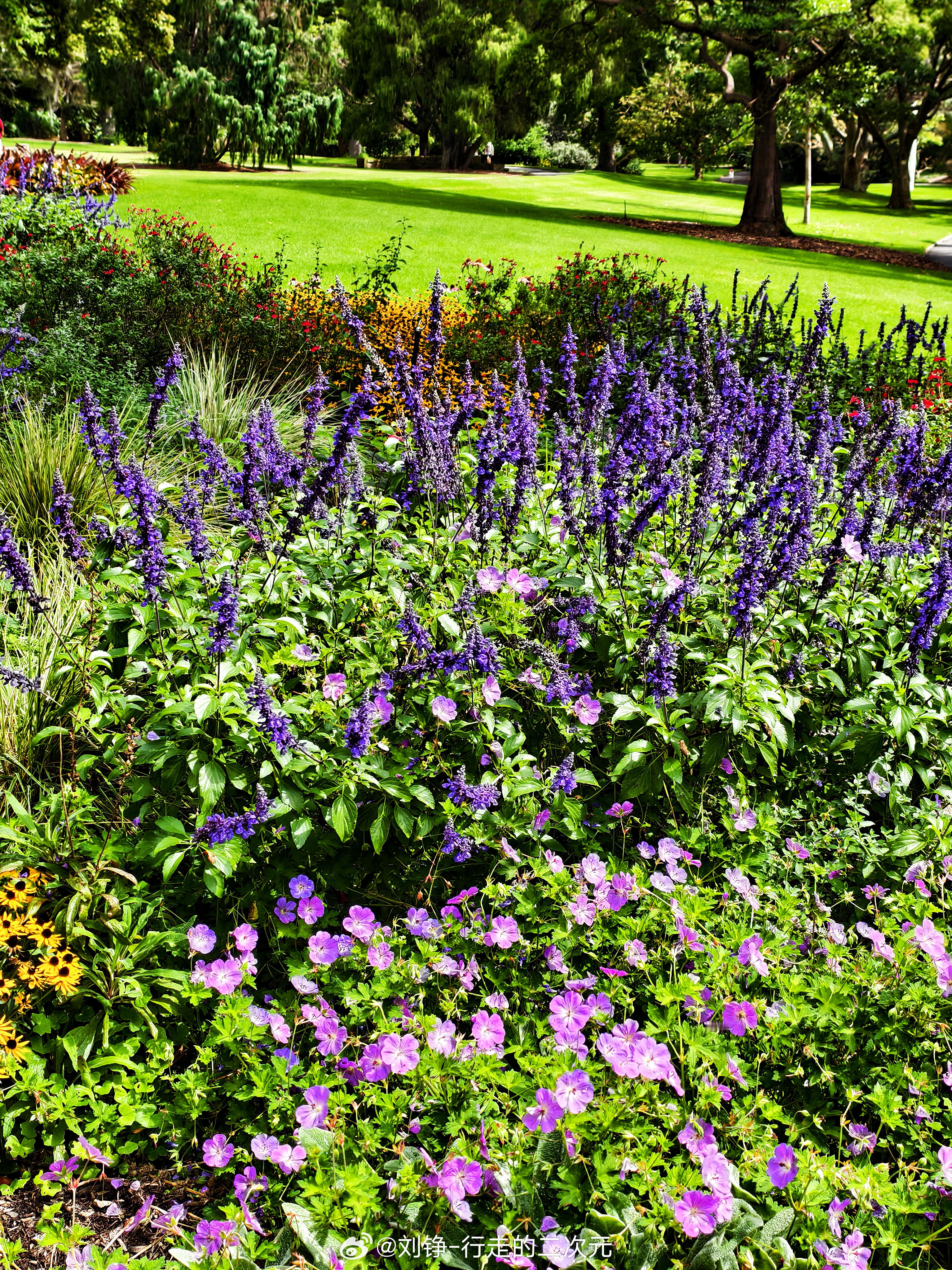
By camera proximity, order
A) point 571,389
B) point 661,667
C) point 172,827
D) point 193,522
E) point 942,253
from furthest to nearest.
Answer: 1. point 942,253
2. point 571,389
3. point 193,522
4. point 661,667
5. point 172,827

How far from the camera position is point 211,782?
8.87ft

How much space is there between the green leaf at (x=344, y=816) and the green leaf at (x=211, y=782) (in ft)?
1.12

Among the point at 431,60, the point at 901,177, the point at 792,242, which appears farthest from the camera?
the point at 901,177

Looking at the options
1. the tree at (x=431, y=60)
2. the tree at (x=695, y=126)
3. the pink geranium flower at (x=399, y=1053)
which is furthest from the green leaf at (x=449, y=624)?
the tree at (x=431, y=60)

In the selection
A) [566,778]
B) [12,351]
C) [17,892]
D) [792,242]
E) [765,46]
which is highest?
[765,46]

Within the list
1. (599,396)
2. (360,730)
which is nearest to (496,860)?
(360,730)

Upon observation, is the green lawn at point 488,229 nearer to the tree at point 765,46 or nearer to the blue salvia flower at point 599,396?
the tree at point 765,46

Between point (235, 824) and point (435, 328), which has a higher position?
point (435, 328)

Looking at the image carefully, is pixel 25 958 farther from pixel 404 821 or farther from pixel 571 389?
pixel 571 389

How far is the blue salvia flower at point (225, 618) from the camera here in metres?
2.73

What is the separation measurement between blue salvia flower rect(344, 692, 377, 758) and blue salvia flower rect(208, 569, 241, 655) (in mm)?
481

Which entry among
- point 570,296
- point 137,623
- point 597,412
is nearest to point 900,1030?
point 137,623

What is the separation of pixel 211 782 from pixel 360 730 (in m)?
0.47

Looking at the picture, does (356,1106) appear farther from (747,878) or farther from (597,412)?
(597,412)
